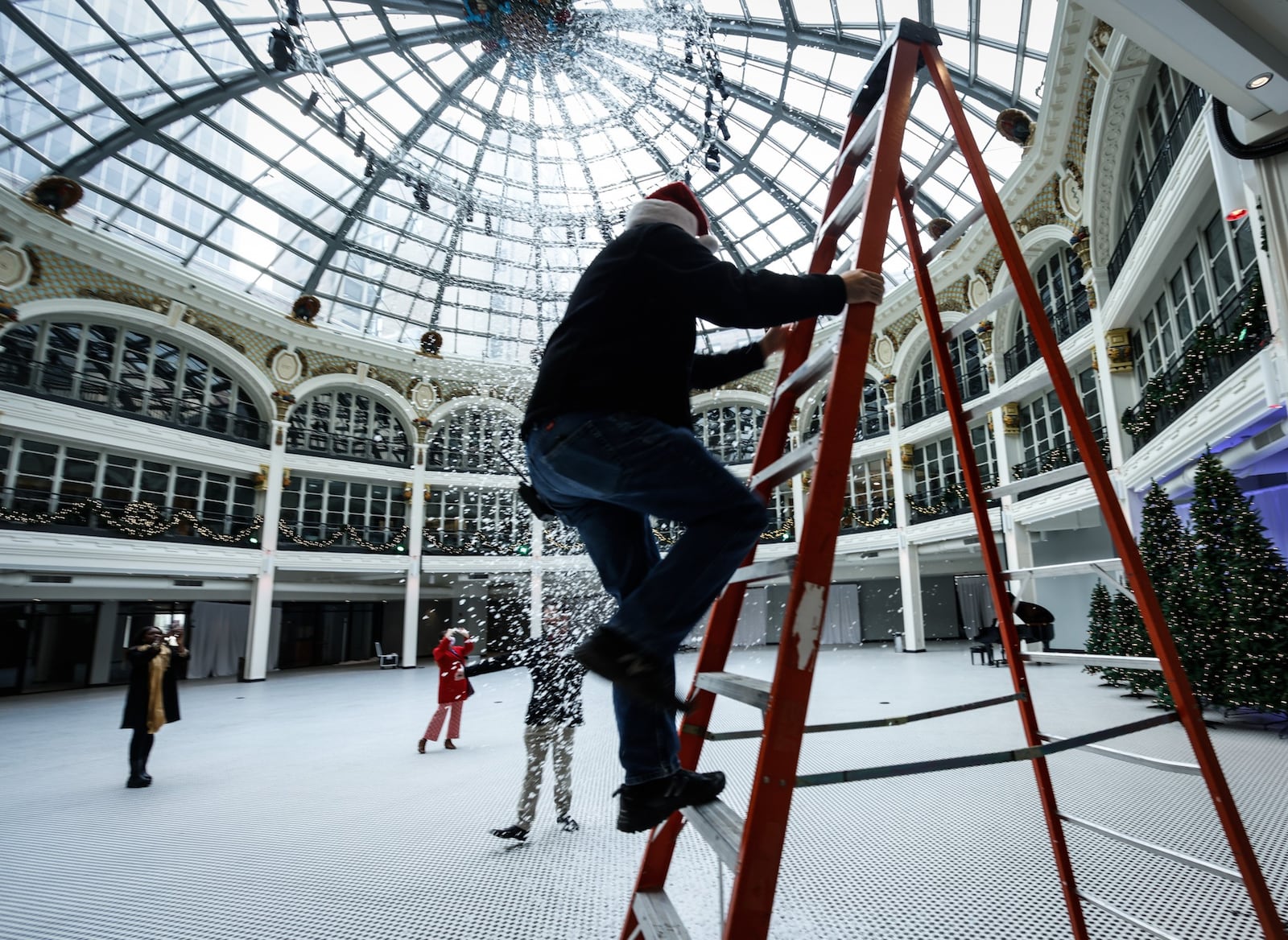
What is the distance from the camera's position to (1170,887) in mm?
2953

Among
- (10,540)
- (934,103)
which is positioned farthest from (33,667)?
(934,103)

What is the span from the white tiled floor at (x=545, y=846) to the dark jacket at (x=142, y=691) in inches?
22.4

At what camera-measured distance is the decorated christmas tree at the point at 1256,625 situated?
19.8 feet

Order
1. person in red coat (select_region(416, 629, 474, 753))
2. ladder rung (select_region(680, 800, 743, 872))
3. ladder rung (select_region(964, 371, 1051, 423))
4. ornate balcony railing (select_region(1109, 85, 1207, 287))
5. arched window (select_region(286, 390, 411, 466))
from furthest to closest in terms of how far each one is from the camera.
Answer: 1. arched window (select_region(286, 390, 411, 466))
2. ornate balcony railing (select_region(1109, 85, 1207, 287))
3. person in red coat (select_region(416, 629, 474, 753))
4. ladder rung (select_region(964, 371, 1051, 423))
5. ladder rung (select_region(680, 800, 743, 872))

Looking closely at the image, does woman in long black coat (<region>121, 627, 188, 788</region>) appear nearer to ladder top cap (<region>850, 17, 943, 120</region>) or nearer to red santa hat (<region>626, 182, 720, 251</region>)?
red santa hat (<region>626, 182, 720, 251</region>)

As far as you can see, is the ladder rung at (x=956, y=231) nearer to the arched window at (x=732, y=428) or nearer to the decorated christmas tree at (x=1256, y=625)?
the decorated christmas tree at (x=1256, y=625)

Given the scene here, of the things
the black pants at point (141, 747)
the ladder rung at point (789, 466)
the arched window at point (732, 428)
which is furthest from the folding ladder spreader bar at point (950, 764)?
the arched window at point (732, 428)

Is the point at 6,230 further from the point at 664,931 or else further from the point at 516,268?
the point at 664,931

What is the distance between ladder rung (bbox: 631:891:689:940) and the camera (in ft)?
4.66

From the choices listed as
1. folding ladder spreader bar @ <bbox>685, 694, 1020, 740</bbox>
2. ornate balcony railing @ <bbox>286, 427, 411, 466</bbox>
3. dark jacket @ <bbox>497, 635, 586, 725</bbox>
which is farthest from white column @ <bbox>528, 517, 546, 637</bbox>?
folding ladder spreader bar @ <bbox>685, 694, 1020, 740</bbox>

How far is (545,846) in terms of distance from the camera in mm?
3967

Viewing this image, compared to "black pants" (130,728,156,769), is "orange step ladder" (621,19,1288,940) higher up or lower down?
higher up

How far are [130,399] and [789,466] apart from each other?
823 inches

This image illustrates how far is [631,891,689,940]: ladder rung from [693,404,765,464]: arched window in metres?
24.1
